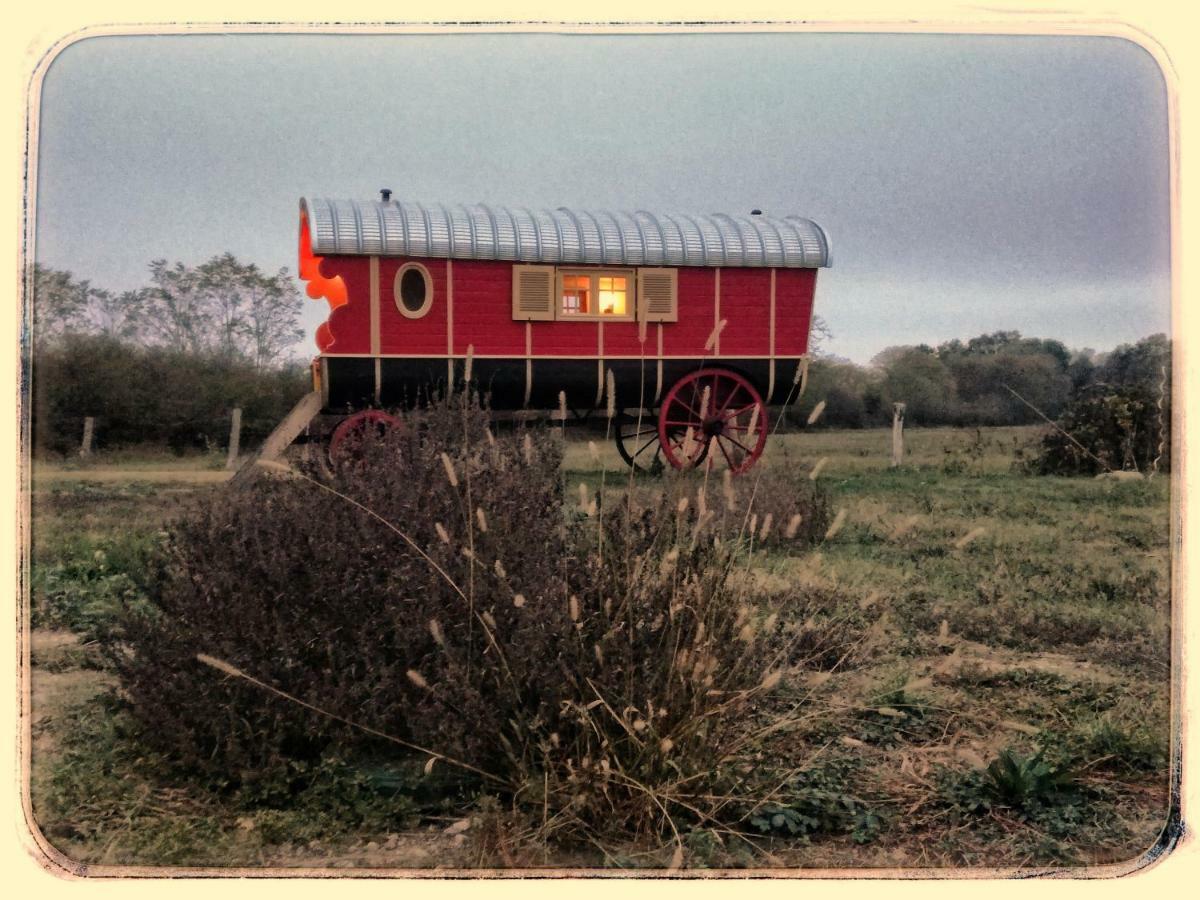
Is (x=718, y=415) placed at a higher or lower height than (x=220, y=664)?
higher

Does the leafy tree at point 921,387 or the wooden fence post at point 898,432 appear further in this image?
the wooden fence post at point 898,432

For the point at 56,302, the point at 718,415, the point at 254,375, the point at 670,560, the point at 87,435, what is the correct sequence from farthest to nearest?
the point at 718,415, the point at 254,375, the point at 87,435, the point at 56,302, the point at 670,560

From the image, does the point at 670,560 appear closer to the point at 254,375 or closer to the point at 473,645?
the point at 473,645

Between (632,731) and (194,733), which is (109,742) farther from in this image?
(632,731)

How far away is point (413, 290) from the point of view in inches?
309

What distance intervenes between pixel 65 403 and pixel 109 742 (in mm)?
1339

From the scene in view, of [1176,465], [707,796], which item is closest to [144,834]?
[707,796]

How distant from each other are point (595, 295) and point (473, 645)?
14.8 ft

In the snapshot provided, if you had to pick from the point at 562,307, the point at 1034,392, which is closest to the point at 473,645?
the point at 1034,392

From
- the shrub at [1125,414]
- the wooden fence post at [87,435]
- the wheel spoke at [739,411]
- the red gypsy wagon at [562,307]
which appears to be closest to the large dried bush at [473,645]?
the wooden fence post at [87,435]

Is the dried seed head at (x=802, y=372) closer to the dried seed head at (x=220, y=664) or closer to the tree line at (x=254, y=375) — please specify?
the tree line at (x=254, y=375)

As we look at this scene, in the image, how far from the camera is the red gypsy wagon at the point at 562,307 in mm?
7453

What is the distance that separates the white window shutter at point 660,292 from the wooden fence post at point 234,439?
2881 mm

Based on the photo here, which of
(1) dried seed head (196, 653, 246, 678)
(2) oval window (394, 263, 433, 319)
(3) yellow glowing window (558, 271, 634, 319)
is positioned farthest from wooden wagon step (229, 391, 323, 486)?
(1) dried seed head (196, 653, 246, 678)
